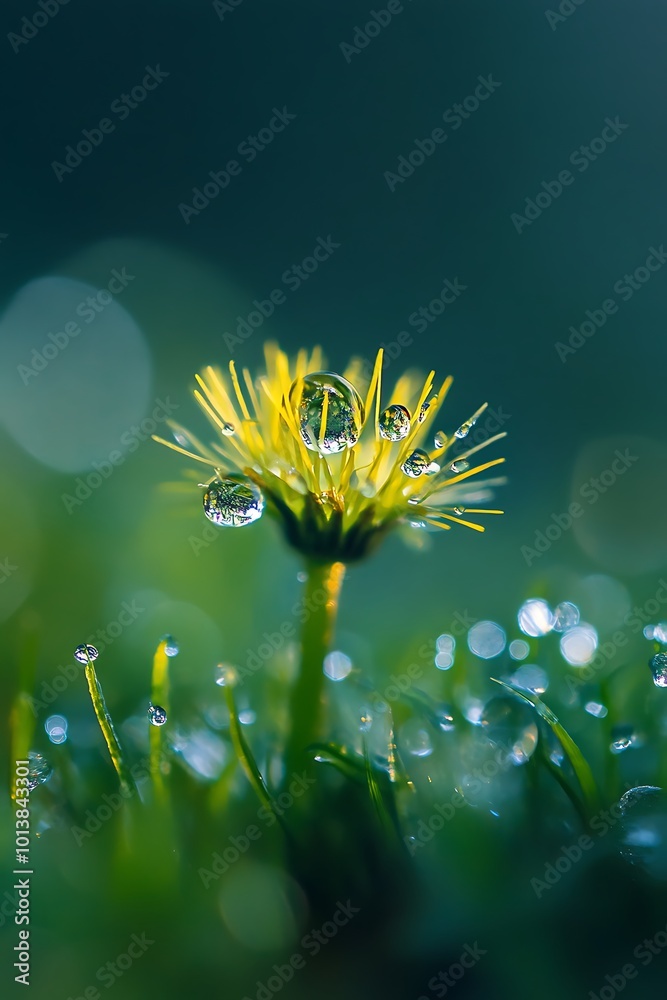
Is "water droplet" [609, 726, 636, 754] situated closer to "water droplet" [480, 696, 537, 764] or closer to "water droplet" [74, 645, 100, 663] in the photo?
"water droplet" [480, 696, 537, 764]

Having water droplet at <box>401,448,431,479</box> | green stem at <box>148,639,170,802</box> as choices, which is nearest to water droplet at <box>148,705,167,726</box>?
green stem at <box>148,639,170,802</box>

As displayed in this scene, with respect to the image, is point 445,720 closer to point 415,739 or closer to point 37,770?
point 415,739

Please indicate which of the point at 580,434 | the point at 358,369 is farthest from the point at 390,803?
the point at 580,434

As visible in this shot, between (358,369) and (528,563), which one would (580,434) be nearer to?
(528,563)

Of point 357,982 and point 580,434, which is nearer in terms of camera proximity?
point 357,982

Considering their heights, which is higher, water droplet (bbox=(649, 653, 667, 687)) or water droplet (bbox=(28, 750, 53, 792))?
water droplet (bbox=(649, 653, 667, 687))

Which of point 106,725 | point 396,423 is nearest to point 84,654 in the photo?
point 106,725
